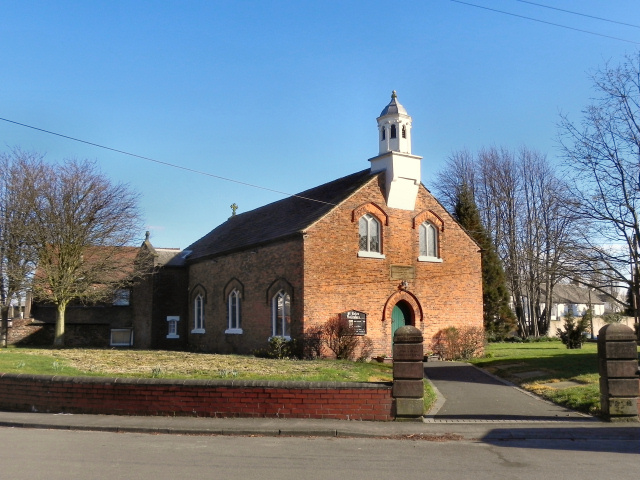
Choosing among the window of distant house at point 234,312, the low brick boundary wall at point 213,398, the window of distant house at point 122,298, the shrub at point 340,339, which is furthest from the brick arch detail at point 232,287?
the low brick boundary wall at point 213,398

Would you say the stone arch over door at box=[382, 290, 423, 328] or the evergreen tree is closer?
the stone arch over door at box=[382, 290, 423, 328]

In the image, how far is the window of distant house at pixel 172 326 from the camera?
3514cm

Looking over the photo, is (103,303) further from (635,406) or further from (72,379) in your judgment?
(635,406)

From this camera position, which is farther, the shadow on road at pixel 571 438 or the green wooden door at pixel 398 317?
the green wooden door at pixel 398 317

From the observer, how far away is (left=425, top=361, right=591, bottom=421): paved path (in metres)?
12.4

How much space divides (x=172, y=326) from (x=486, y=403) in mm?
24761

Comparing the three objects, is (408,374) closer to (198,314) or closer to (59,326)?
(198,314)

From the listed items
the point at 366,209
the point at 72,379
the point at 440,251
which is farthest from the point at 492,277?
the point at 72,379

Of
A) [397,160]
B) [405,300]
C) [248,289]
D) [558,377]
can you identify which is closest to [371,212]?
[397,160]

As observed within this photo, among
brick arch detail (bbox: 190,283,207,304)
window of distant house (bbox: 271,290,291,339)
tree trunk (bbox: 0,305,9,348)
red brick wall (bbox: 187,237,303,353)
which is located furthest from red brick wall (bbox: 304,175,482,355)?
tree trunk (bbox: 0,305,9,348)

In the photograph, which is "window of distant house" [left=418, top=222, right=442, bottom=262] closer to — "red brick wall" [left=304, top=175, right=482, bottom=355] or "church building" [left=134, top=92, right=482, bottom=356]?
"church building" [left=134, top=92, right=482, bottom=356]

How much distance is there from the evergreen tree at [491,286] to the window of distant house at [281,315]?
57.1ft

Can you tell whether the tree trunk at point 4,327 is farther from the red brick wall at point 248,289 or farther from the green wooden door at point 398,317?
the green wooden door at point 398,317

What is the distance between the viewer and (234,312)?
96.6 ft
